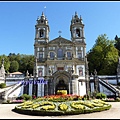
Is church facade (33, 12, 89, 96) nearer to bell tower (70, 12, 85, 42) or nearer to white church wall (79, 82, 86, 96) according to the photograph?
bell tower (70, 12, 85, 42)

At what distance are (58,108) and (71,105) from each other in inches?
44.3

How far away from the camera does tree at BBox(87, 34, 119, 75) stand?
38281 mm

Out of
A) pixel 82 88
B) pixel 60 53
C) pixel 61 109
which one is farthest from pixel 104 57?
pixel 61 109

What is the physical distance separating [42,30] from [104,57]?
62.3 ft

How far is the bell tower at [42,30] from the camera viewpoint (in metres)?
39.2

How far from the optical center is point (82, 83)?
32094 mm

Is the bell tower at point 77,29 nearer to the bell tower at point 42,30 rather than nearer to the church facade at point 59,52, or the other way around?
the church facade at point 59,52

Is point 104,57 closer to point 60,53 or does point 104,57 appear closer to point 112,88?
point 60,53

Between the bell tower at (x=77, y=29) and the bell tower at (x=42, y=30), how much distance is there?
7087 millimetres

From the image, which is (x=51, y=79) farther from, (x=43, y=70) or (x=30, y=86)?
(x=43, y=70)

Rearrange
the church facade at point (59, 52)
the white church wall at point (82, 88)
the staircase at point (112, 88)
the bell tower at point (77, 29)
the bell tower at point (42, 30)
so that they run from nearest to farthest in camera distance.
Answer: the staircase at point (112, 88), the white church wall at point (82, 88), the church facade at point (59, 52), the bell tower at point (42, 30), the bell tower at point (77, 29)

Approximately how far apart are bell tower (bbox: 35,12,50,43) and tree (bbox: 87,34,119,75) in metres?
14.8

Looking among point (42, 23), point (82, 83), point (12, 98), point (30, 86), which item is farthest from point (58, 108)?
point (42, 23)

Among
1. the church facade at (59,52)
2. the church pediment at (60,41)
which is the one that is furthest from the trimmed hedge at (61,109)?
the church pediment at (60,41)
